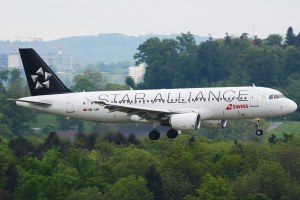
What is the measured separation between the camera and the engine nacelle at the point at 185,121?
90.8 metres

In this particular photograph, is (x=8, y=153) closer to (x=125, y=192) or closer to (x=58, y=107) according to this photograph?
(x=125, y=192)

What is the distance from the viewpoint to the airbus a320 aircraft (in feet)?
300

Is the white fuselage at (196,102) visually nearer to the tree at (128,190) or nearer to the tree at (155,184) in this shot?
the tree at (128,190)

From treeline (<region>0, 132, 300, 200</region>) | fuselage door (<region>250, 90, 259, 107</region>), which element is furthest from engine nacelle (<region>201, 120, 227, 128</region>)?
treeline (<region>0, 132, 300, 200</region>)

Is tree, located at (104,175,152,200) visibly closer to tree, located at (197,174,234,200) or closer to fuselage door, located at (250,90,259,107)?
tree, located at (197,174,234,200)

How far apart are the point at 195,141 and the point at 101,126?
3950 cm

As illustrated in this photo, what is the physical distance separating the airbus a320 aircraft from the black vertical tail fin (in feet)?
2.50

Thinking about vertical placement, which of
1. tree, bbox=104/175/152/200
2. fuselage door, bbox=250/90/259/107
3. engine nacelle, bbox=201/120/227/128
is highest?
fuselage door, bbox=250/90/259/107

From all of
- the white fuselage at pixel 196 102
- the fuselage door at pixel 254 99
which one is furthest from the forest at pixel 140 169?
the fuselage door at pixel 254 99

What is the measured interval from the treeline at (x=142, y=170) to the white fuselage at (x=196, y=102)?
961 inches

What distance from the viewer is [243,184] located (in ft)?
429

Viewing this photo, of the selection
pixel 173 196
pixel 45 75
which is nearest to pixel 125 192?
pixel 173 196

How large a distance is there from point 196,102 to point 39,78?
49.9ft

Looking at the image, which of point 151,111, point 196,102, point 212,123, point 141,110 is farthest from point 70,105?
point 212,123
